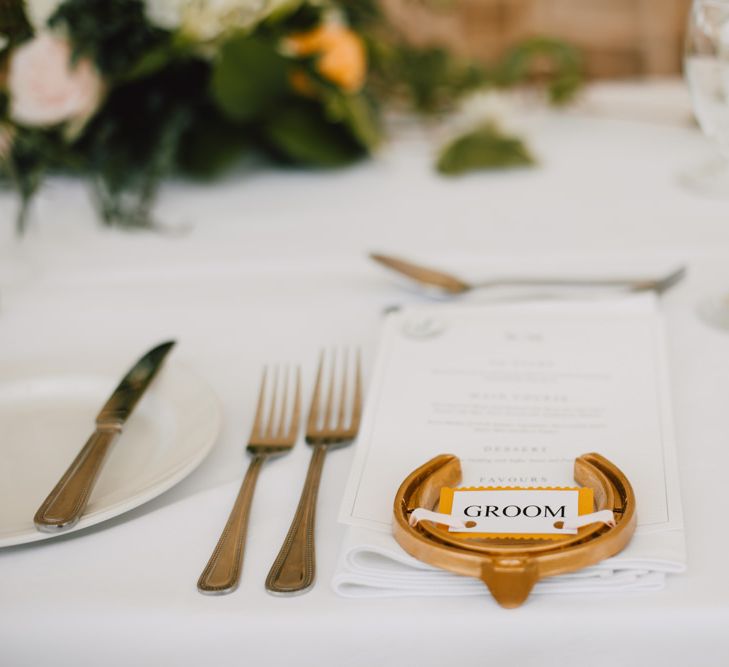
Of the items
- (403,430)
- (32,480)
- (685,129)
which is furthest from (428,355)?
(685,129)

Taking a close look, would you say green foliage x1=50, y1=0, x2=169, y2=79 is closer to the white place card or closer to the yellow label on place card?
the white place card

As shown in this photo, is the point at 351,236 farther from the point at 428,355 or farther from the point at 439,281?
the point at 428,355

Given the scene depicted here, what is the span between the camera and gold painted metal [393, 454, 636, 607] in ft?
1.47

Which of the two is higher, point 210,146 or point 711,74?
point 210,146

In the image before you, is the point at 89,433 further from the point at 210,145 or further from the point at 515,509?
the point at 210,145

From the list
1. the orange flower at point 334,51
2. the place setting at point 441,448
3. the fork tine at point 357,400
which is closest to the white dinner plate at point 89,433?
the place setting at point 441,448

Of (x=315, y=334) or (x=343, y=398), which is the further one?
(x=315, y=334)

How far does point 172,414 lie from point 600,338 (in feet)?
1.20

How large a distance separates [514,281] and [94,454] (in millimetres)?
460

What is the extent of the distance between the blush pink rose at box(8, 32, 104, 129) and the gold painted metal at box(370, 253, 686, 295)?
1.59 ft

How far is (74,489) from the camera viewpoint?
0.55 meters

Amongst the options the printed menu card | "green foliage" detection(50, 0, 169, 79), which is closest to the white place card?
the printed menu card

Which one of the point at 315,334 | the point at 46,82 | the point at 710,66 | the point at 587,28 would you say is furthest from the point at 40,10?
the point at 587,28

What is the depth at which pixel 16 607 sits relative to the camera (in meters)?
0.50
